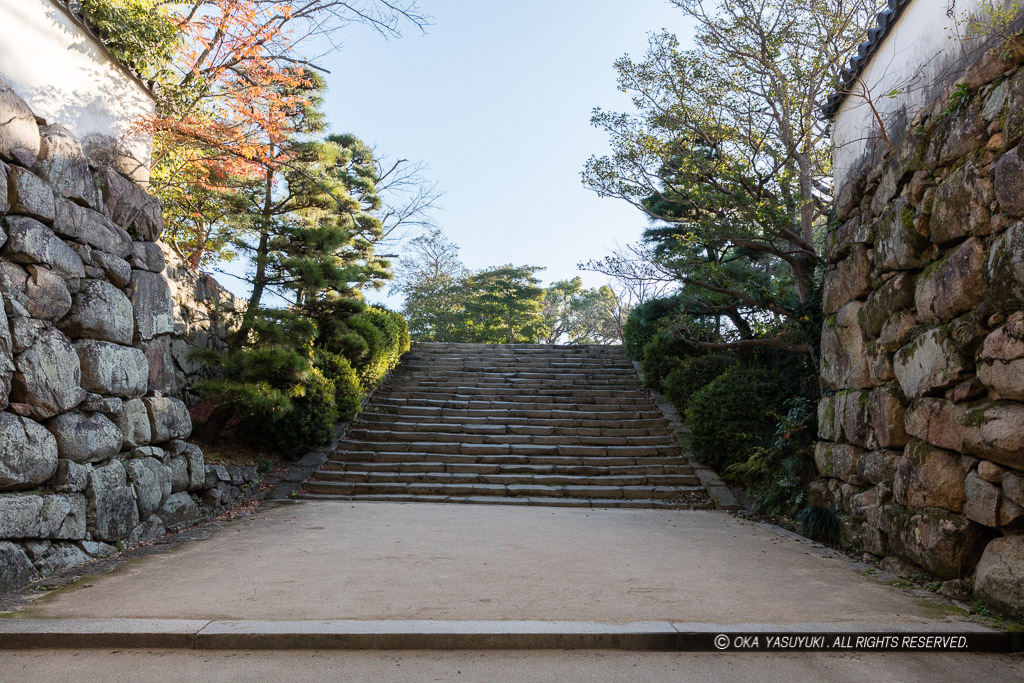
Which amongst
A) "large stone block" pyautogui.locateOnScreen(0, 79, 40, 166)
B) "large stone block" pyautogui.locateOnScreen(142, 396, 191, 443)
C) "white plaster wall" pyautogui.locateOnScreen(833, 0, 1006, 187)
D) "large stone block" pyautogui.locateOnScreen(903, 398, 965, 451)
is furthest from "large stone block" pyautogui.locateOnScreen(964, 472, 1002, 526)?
"large stone block" pyautogui.locateOnScreen(0, 79, 40, 166)

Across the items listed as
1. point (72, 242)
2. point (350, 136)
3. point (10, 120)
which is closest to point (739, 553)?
point (72, 242)

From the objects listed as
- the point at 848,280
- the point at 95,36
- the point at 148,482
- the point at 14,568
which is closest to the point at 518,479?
the point at 148,482

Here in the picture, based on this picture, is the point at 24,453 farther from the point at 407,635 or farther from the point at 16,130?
the point at 407,635

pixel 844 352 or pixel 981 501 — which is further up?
pixel 844 352

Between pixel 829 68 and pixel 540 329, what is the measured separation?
18.1m

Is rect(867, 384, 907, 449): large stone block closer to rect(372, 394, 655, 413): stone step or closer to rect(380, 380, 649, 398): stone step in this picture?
rect(372, 394, 655, 413): stone step

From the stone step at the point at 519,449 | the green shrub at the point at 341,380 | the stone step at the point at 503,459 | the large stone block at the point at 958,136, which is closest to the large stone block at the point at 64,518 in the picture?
the stone step at the point at 503,459

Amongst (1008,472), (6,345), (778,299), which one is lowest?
(1008,472)

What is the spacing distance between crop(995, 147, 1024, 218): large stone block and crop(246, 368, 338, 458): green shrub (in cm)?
767

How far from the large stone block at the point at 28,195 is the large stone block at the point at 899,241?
22.3 feet

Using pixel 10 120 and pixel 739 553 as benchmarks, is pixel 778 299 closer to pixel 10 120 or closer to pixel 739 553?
pixel 739 553

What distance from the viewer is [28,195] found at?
4.49m

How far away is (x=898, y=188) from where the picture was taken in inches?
211

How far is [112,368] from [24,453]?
1.24 m
